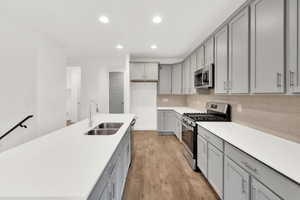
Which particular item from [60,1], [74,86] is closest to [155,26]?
[60,1]

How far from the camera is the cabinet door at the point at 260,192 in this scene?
1.13 meters

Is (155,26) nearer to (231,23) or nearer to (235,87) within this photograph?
(231,23)

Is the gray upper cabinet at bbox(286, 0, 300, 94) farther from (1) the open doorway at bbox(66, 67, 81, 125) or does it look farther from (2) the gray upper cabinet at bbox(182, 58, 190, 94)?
(1) the open doorway at bbox(66, 67, 81, 125)

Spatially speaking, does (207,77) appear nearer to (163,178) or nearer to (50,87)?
(163,178)

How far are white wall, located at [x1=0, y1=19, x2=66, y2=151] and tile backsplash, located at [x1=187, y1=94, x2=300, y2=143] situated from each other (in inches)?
158

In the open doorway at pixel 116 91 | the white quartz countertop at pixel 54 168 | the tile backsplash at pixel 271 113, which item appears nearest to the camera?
the white quartz countertop at pixel 54 168

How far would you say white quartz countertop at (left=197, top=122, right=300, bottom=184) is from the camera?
1.08 meters

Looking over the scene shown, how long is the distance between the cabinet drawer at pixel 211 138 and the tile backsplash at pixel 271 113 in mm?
656

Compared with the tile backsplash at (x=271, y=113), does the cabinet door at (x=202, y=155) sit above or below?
below

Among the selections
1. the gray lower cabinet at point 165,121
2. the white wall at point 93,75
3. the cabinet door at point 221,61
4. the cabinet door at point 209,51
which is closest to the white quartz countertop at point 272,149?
the cabinet door at point 221,61

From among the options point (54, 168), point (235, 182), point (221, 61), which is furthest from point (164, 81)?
point (54, 168)

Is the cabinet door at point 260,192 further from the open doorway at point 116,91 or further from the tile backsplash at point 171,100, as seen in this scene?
the open doorway at point 116,91

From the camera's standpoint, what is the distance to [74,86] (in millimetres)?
7609

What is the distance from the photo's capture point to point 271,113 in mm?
1976
